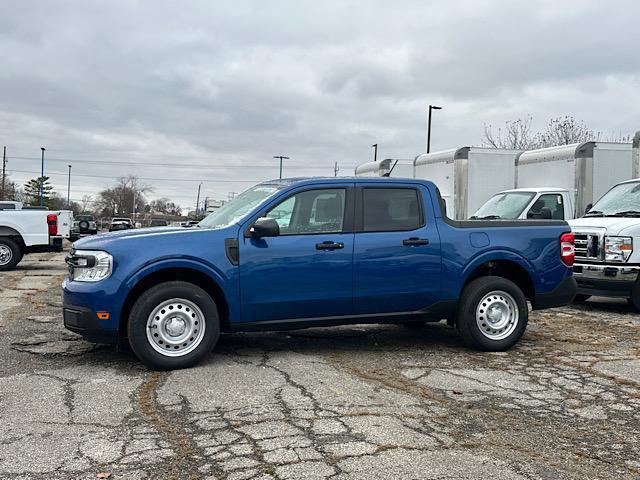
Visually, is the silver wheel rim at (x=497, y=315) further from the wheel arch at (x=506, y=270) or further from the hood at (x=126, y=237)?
the hood at (x=126, y=237)

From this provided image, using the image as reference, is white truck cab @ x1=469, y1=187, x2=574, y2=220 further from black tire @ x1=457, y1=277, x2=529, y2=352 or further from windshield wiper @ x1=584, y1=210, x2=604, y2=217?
black tire @ x1=457, y1=277, x2=529, y2=352

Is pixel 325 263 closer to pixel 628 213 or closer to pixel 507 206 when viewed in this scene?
pixel 628 213

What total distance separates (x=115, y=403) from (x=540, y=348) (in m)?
4.56

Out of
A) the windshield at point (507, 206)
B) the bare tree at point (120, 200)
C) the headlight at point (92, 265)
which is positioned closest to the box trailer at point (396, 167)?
the windshield at point (507, 206)

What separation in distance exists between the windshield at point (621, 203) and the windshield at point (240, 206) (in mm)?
6403

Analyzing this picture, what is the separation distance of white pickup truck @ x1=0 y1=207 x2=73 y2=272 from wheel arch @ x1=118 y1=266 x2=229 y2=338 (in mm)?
11472

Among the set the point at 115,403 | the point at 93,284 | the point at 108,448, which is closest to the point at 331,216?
the point at 93,284

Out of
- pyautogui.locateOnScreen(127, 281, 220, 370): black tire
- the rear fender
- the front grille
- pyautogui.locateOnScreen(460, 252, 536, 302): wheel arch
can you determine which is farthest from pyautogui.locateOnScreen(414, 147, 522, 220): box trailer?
pyautogui.locateOnScreen(127, 281, 220, 370): black tire

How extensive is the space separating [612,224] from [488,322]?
4.16m

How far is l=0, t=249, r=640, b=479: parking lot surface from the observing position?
400cm

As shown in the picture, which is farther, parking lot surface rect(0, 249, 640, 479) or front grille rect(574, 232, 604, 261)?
front grille rect(574, 232, 604, 261)

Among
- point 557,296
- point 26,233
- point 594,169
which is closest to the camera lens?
point 557,296

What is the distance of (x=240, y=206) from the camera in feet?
23.1

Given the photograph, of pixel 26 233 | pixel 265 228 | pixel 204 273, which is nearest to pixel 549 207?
pixel 265 228
